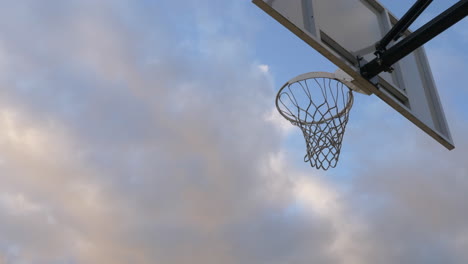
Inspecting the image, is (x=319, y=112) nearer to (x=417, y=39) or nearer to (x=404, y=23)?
(x=404, y=23)

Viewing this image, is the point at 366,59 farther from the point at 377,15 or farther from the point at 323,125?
the point at 323,125

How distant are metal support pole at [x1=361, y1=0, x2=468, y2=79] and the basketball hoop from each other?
1520 millimetres

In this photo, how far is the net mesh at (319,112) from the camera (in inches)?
241

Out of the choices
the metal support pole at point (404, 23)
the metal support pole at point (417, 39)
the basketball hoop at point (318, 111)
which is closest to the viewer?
the metal support pole at point (417, 39)

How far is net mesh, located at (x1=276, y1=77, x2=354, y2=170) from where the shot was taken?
20.1 ft

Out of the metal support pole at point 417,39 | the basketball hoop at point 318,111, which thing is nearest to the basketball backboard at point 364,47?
the metal support pole at point 417,39

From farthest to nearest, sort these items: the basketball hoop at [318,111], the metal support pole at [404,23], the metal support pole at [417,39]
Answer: the basketball hoop at [318,111], the metal support pole at [404,23], the metal support pole at [417,39]

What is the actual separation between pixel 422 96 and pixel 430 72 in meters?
0.56

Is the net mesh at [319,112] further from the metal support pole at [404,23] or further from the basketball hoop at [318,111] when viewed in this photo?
the metal support pole at [404,23]

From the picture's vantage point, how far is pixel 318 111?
6301mm

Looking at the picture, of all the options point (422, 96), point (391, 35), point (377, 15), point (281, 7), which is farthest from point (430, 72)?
point (281, 7)

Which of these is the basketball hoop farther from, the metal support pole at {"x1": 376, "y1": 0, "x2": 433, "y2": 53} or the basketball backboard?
the metal support pole at {"x1": 376, "y1": 0, "x2": 433, "y2": 53}

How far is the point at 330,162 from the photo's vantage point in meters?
6.08

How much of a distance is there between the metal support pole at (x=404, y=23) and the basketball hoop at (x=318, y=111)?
55.5 inches
